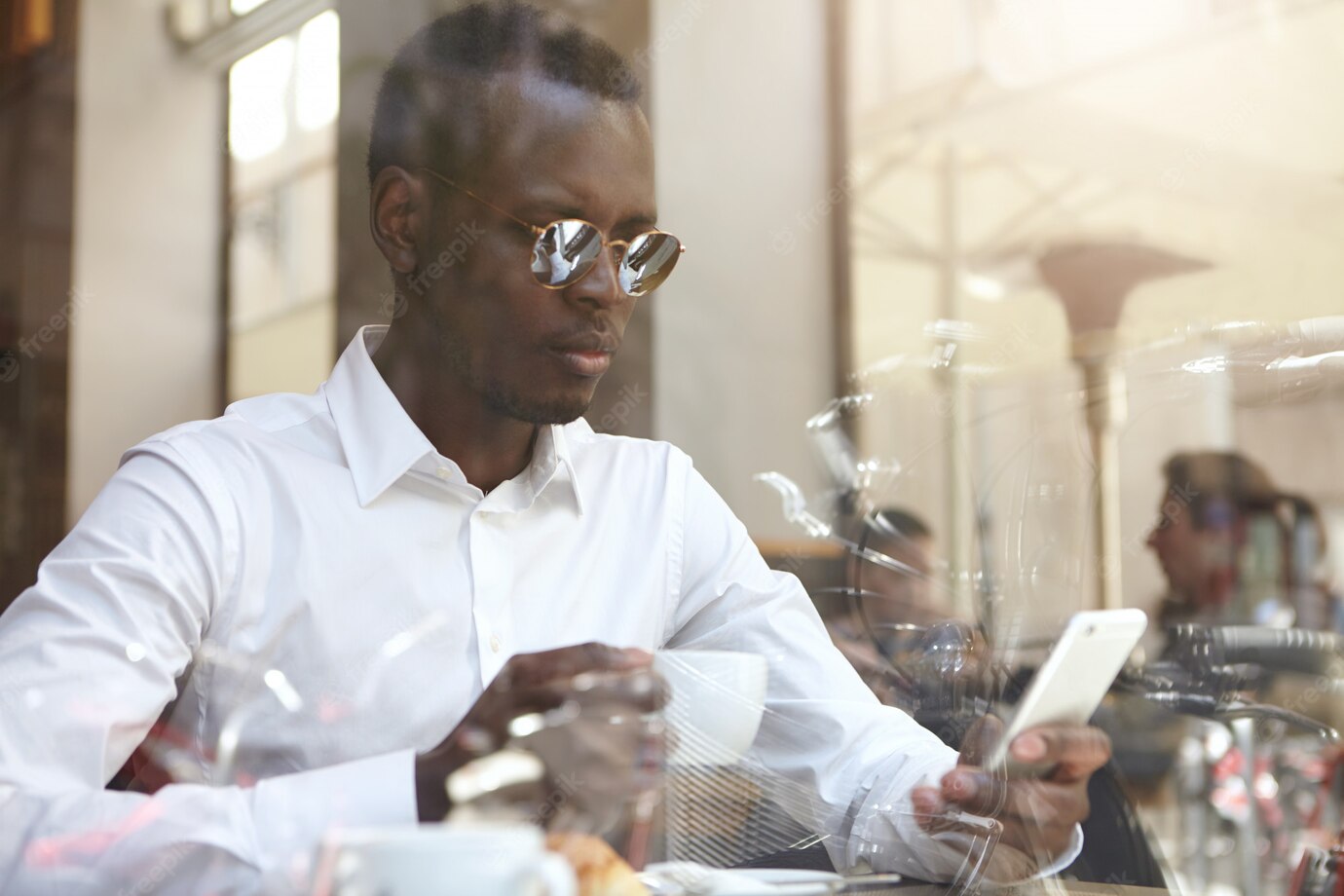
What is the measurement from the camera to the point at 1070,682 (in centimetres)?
49

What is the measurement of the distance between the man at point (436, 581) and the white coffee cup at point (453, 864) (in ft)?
0.07

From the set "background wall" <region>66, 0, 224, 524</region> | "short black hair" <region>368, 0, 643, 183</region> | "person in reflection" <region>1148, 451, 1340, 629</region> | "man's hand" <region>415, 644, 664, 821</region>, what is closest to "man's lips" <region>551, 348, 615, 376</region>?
"short black hair" <region>368, 0, 643, 183</region>

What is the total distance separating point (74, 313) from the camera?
1115mm

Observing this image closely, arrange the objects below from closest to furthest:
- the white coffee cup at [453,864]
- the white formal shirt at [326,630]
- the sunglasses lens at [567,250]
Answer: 1. the white coffee cup at [453,864]
2. the white formal shirt at [326,630]
3. the sunglasses lens at [567,250]

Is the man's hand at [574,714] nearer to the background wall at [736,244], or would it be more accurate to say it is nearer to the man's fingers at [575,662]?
the man's fingers at [575,662]

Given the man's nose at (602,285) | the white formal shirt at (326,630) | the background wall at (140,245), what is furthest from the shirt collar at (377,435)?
the background wall at (140,245)

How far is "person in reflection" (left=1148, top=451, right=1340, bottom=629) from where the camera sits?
4.36 ft

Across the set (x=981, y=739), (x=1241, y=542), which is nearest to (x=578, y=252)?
(x=981, y=739)

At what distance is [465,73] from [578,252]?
0.16m

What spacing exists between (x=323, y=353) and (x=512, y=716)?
1.92 ft

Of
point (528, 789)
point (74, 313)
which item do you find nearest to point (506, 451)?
point (528, 789)

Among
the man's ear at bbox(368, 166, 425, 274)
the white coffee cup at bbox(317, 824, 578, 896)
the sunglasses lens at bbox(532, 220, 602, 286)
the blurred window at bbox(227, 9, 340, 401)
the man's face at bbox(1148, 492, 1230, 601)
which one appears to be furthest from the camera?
the man's face at bbox(1148, 492, 1230, 601)

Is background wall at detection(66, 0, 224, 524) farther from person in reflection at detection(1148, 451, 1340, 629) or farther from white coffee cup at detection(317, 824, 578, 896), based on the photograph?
person in reflection at detection(1148, 451, 1340, 629)

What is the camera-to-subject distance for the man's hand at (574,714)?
0.35 m
